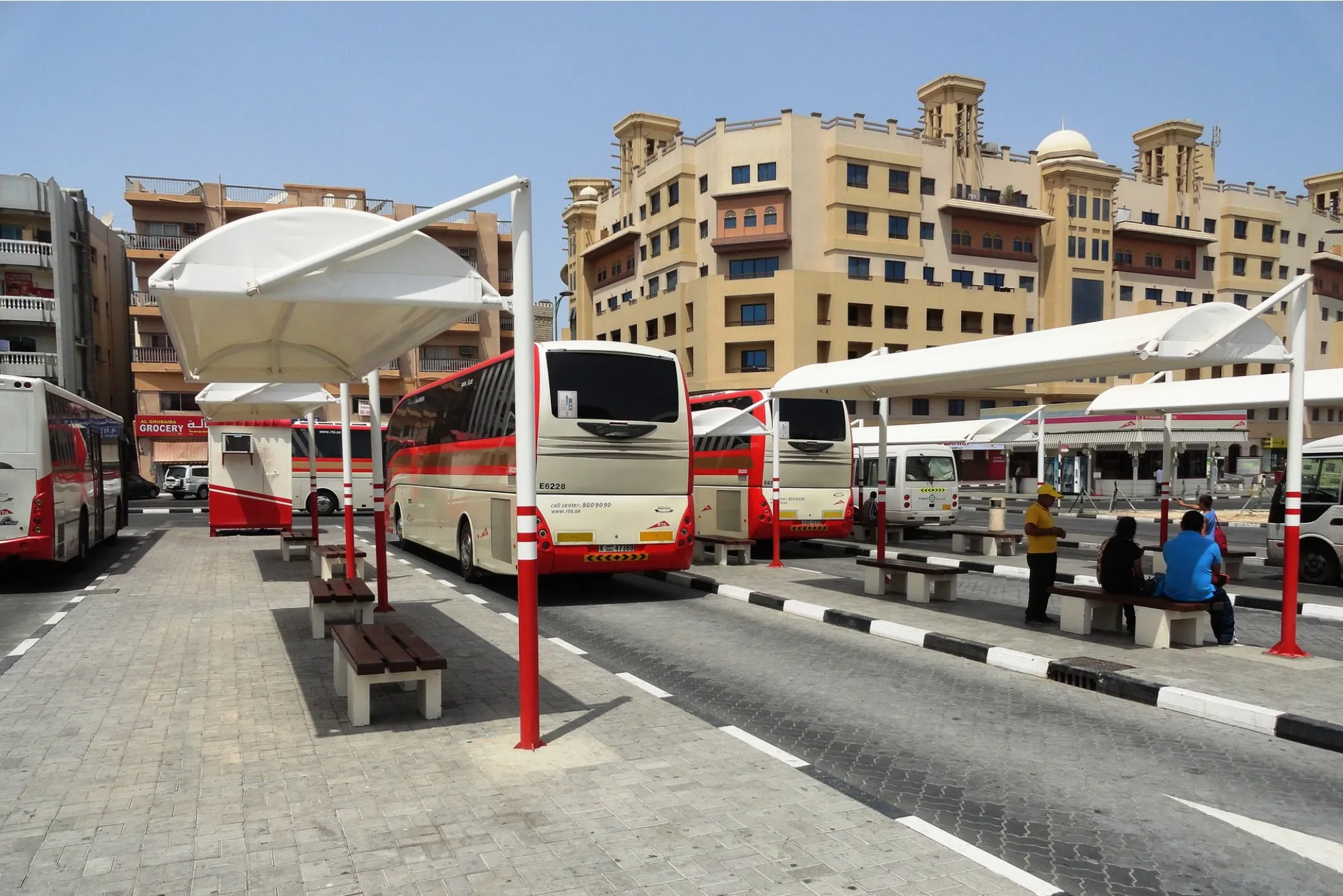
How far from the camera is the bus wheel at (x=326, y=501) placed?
31844 mm

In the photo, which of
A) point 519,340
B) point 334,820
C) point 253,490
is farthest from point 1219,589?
point 253,490

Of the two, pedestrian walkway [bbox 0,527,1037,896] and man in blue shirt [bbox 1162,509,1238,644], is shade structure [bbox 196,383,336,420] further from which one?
man in blue shirt [bbox 1162,509,1238,644]

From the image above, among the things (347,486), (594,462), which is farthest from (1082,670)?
(347,486)

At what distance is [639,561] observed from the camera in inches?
503

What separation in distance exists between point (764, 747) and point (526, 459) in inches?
97.8

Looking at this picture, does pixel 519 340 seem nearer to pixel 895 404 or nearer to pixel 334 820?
pixel 334 820

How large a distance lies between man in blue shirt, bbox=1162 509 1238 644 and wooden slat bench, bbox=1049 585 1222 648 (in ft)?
0.33

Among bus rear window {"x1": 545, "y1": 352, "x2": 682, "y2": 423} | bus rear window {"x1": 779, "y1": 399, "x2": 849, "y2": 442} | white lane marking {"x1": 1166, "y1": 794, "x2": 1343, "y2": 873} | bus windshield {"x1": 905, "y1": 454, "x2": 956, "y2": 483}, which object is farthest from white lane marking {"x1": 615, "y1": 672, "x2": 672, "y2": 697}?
bus windshield {"x1": 905, "y1": 454, "x2": 956, "y2": 483}

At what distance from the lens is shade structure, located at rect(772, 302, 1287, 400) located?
8469 millimetres

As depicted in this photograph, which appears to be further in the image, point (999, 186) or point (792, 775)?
point (999, 186)

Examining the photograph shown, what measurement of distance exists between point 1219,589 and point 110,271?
63927mm

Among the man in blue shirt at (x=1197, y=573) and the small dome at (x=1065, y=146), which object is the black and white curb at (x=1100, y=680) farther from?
the small dome at (x=1065, y=146)

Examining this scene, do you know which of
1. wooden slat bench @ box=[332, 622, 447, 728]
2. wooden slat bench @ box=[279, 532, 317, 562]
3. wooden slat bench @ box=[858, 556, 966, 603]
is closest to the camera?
wooden slat bench @ box=[332, 622, 447, 728]

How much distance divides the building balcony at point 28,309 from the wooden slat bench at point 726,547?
141 ft
